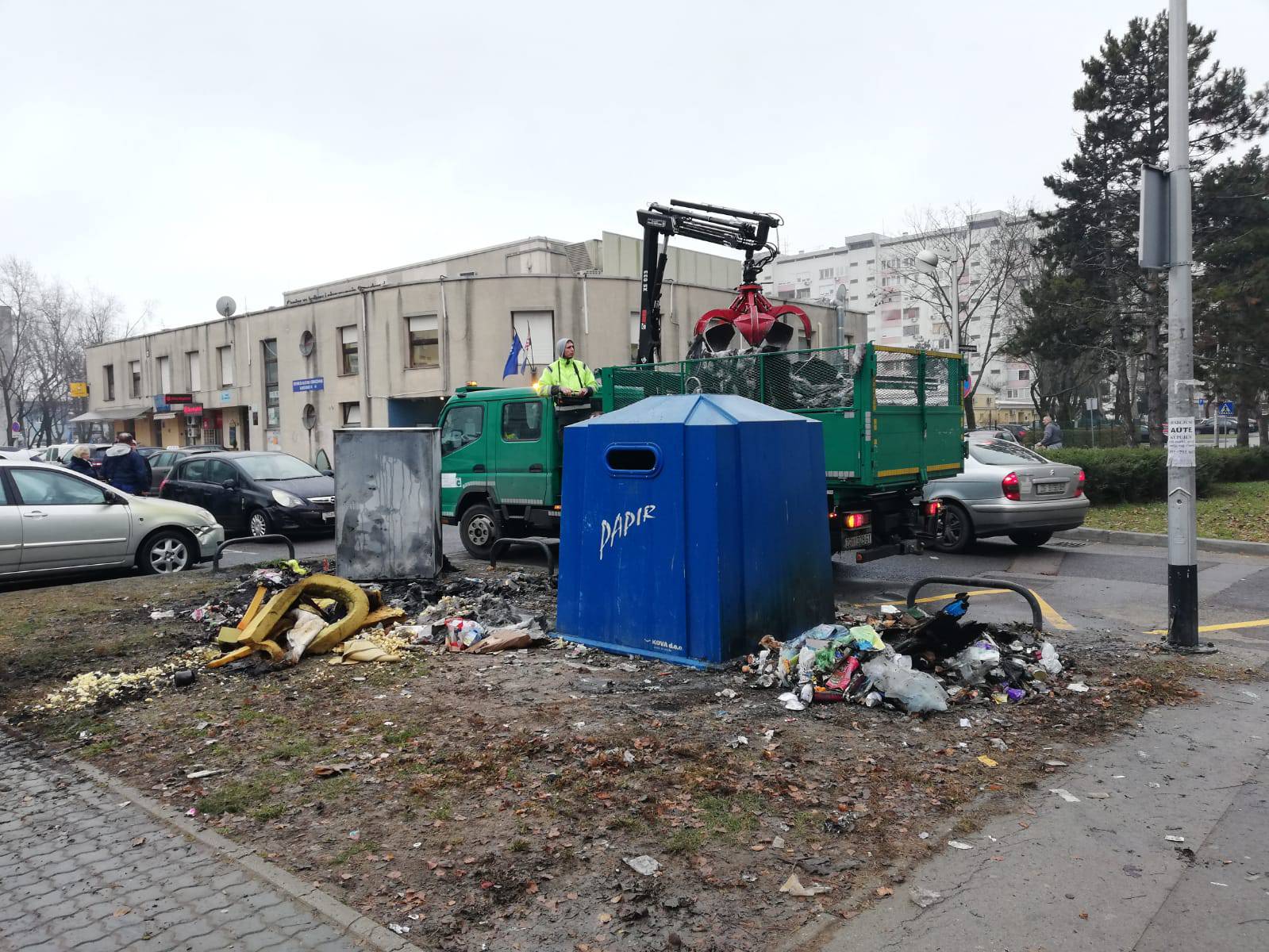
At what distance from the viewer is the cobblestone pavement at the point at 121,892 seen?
3.06m

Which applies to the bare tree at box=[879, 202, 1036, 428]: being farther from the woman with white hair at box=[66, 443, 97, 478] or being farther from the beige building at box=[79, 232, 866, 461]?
the woman with white hair at box=[66, 443, 97, 478]

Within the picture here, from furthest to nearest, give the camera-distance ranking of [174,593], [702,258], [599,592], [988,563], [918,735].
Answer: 1. [702,258]
2. [988,563]
3. [174,593]
4. [599,592]
5. [918,735]

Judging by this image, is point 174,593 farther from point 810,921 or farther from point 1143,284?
point 1143,284

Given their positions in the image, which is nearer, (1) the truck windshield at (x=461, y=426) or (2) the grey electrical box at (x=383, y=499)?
(2) the grey electrical box at (x=383, y=499)

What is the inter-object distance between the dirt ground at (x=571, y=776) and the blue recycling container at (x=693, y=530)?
275mm

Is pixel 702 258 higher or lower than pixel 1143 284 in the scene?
higher

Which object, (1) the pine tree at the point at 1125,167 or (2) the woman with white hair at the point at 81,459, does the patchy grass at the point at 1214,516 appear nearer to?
(1) the pine tree at the point at 1125,167

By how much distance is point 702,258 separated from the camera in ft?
135

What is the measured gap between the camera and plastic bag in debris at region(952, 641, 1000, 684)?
18.1 feet

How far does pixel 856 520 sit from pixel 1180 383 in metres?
3.20

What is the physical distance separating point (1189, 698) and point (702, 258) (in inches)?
1463

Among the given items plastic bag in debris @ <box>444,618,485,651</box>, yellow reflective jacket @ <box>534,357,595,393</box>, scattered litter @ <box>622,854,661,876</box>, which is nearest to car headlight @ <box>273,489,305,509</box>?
yellow reflective jacket @ <box>534,357,595,393</box>

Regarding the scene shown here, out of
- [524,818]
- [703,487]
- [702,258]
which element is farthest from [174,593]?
[702,258]

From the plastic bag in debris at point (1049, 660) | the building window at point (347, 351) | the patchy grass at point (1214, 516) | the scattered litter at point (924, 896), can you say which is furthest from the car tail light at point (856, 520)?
the building window at point (347, 351)
